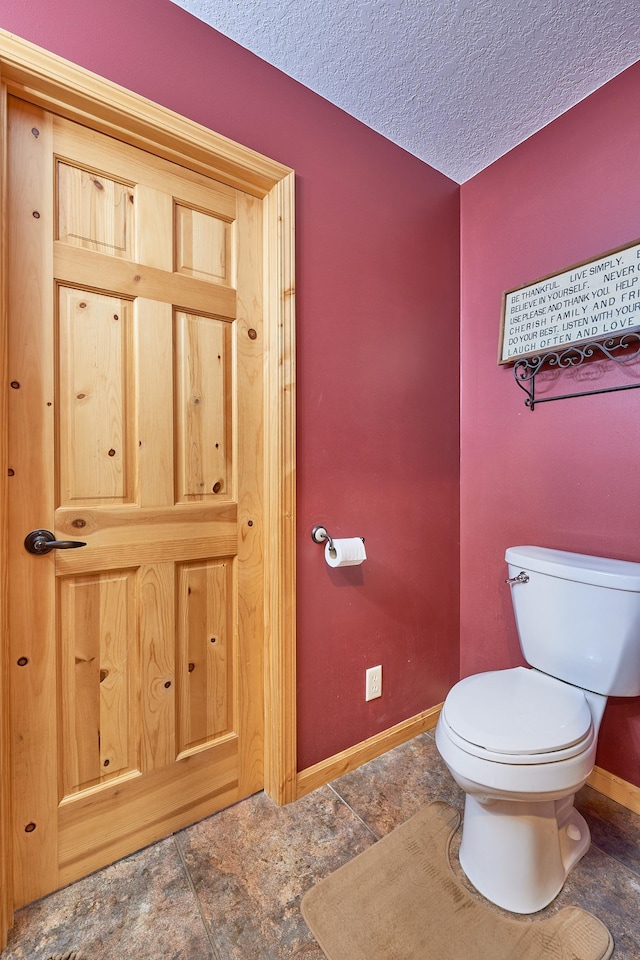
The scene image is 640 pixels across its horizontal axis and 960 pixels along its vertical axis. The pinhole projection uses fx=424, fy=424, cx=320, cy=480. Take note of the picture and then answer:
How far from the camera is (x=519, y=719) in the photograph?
106 cm

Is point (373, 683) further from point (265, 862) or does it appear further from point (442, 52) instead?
point (442, 52)

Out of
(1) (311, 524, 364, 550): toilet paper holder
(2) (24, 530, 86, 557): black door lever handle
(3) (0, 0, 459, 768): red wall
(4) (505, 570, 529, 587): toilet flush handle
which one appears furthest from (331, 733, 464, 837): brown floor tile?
(2) (24, 530, 86, 557): black door lever handle

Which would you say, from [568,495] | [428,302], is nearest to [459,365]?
[428,302]

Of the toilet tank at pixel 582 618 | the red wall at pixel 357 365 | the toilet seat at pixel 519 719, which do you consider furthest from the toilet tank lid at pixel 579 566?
the red wall at pixel 357 365

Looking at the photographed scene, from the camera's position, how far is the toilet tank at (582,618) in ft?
3.76

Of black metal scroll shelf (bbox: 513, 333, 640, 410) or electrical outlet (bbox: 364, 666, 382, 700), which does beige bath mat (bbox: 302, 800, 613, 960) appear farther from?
black metal scroll shelf (bbox: 513, 333, 640, 410)

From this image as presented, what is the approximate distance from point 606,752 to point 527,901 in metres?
Result: 0.60

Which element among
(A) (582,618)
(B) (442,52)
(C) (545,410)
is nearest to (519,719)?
(A) (582,618)

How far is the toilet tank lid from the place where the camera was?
1146 millimetres

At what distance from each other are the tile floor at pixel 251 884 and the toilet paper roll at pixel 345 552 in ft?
2.55

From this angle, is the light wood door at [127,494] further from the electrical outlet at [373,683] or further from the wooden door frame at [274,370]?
the electrical outlet at [373,683]

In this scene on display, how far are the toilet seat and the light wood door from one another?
655 mm

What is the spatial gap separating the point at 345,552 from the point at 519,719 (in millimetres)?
636

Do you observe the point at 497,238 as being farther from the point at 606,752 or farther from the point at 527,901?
the point at 527,901
